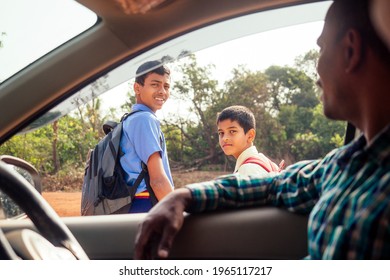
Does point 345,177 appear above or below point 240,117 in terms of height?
below

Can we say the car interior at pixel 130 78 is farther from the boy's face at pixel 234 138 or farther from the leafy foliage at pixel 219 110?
the leafy foliage at pixel 219 110

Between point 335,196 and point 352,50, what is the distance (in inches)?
11.3

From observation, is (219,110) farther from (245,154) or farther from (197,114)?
(245,154)

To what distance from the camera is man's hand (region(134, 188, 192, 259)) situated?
1019mm

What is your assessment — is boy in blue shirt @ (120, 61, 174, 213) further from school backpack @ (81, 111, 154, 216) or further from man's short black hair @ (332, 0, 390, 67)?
man's short black hair @ (332, 0, 390, 67)

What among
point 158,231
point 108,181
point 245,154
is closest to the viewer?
point 158,231

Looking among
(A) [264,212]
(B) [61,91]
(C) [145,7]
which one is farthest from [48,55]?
(A) [264,212]

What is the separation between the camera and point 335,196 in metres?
0.90

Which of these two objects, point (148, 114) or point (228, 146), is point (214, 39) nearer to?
point (148, 114)

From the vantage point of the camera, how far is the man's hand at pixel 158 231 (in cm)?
102

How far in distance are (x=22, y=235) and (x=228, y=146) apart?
4.00 ft

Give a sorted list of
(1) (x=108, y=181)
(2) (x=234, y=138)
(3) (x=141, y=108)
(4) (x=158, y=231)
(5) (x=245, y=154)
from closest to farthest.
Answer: (4) (x=158, y=231) < (1) (x=108, y=181) < (3) (x=141, y=108) < (5) (x=245, y=154) < (2) (x=234, y=138)

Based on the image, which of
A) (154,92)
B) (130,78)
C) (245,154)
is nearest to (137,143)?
(154,92)
